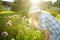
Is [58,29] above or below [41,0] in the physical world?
below

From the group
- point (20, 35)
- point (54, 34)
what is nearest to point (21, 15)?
point (20, 35)

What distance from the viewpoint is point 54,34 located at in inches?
129

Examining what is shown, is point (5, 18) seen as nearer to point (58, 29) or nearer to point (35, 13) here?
point (35, 13)

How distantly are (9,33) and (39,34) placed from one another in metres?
0.38

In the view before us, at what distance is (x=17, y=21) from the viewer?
3164mm

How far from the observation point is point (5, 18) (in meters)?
3.13

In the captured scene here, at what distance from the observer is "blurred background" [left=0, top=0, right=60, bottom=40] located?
310 centimetres

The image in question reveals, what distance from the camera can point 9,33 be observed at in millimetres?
3098

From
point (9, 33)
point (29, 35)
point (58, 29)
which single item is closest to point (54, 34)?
point (58, 29)

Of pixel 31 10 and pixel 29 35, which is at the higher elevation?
pixel 31 10

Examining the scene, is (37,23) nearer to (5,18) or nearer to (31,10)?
(31,10)

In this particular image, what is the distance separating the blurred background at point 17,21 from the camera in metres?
3.10

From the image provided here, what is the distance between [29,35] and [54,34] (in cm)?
34

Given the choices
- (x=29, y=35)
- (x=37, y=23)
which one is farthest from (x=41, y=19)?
(x=29, y=35)
